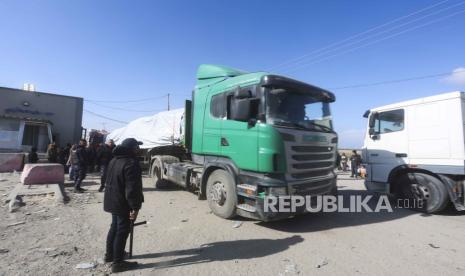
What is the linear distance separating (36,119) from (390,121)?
17.3 metres

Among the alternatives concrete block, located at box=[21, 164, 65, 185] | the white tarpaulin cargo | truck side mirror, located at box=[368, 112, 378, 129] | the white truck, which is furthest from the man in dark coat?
truck side mirror, located at box=[368, 112, 378, 129]

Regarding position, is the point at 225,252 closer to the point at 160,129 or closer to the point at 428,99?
the point at 428,99

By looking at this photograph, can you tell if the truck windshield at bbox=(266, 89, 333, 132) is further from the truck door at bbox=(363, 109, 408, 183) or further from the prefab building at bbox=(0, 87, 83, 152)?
the prefab building at bbox=(0, 87, 83, 152)

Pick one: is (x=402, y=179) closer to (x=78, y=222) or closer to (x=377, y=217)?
(x=377, y=217)

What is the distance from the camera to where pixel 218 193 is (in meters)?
5.76

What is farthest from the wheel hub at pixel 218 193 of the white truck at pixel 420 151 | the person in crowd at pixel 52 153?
the person in crowd at pixel 52 153

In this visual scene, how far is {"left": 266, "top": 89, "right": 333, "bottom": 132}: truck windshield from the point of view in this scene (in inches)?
197

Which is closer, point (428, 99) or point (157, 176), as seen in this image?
point (428, 99)

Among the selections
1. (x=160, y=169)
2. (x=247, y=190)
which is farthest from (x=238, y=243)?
(x=160, y=169)

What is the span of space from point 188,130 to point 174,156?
2.16 metres

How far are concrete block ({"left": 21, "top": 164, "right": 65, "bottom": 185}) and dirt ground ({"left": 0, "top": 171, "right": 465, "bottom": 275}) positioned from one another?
8.68 feet

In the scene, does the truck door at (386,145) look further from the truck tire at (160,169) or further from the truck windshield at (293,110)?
the truck tire at (160,169)

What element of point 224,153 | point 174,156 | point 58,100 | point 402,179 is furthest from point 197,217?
point 58,100

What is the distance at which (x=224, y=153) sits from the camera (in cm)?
577
